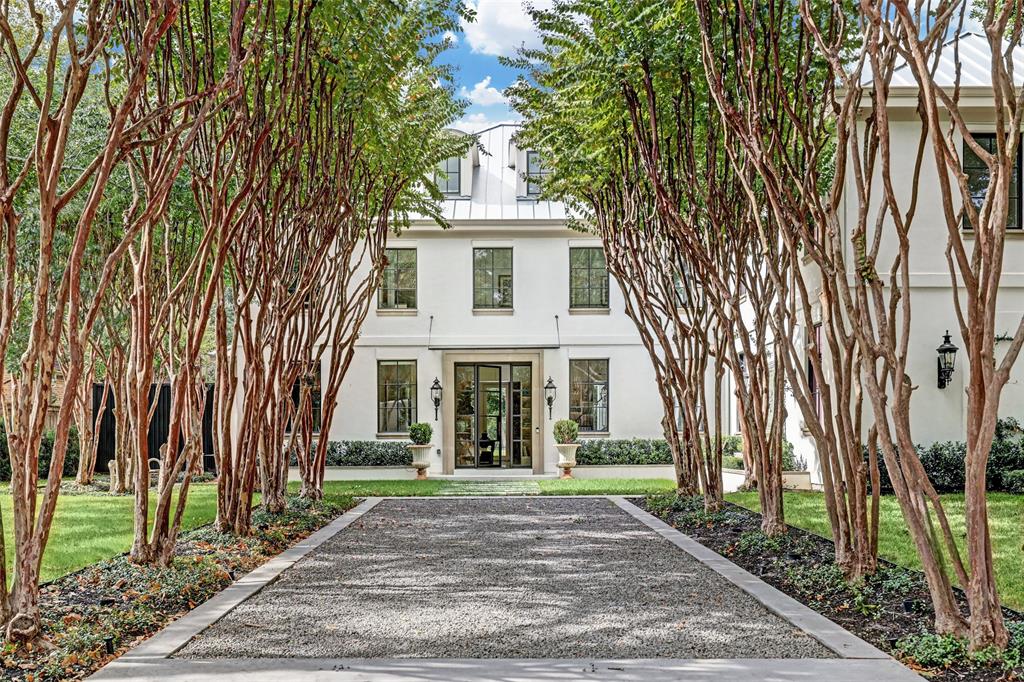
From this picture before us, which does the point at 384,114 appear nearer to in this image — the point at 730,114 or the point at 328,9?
the point at 328,9

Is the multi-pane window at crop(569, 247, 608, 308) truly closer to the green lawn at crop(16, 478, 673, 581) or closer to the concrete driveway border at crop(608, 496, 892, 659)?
the green lawn at crop(16, 478, 673, 581)

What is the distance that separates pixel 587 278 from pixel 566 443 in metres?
4.04

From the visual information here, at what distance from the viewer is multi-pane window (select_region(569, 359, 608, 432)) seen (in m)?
21.8

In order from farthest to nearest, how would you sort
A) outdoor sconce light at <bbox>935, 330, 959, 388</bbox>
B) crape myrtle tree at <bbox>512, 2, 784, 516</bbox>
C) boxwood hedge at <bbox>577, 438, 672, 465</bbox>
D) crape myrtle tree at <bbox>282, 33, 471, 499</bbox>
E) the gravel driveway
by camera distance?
boxwood hedge at <bbox>577, 438, 672, 465</bbox>, outdoor sconce light at <bbox>935, 330, 959, 388</bbox>, crape myrtle tree at <bbox>282, 33, 471, 499</bbox>, crape myrtle tree at <bbox>512, 2, 784, 516</bbox>, the gravel driveway

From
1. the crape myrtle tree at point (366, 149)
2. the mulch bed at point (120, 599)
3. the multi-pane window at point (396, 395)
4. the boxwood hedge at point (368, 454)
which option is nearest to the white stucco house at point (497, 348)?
the multi-pane window at point (396, 395)

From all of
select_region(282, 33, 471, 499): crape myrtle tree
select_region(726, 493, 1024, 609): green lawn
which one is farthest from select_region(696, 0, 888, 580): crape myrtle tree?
select_region(282, 33, 471, 499): crape myrtle tree

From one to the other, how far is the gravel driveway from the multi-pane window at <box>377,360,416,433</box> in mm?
12045

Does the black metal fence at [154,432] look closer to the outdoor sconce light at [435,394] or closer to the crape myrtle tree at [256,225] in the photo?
the outdoor sconce light at [435,394]

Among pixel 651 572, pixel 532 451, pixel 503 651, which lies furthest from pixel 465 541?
pixel 532 451

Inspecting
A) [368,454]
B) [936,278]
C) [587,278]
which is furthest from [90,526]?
[587,278]

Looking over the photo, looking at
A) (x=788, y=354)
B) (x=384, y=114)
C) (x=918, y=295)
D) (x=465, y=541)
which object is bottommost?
(x=465, y=541)

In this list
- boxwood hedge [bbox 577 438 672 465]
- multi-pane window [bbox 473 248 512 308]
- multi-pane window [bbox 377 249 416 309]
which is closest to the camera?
boxwood hedge [bbox 577 438 672 465]

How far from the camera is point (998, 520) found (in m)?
10.1

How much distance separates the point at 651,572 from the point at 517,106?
6.41m
